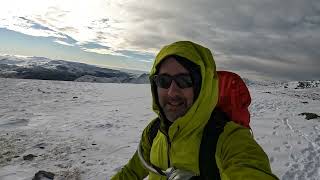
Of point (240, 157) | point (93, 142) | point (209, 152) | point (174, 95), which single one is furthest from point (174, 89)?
point (93, 142)

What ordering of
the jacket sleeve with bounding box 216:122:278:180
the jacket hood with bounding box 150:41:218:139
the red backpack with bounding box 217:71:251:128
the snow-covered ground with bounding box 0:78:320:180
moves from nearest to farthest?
the jacket sleeve with bounding box 216:122:278:180, the jacket hood with bounding box 150:41:218:139, the red backpack with bounding box 217:71:251:128, the snow-covered ground with bounding box 0:78:320:180

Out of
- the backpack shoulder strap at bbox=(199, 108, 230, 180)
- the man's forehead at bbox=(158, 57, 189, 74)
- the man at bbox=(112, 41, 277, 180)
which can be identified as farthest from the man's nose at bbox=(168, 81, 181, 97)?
the backpack shoulder strap at bbox=(199, 108, 230, 180)

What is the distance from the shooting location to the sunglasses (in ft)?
8.43

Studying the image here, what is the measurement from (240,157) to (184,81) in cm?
76

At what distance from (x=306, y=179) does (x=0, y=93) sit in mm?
26050

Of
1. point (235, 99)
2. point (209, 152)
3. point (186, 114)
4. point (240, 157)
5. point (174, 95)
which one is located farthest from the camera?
point (235, 99)

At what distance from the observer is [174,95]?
2.62m

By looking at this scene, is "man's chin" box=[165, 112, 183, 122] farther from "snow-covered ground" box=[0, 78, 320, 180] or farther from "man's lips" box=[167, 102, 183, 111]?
"snow-covered ground" box=[0, 78, 320, 180]

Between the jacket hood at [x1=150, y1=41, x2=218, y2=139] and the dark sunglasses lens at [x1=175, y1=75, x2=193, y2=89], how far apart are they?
0.11 m

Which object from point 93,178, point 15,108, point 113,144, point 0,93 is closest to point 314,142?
point 113,144

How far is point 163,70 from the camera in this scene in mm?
2691

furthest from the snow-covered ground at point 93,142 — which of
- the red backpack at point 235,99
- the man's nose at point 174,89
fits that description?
the man's nose at point 174,89

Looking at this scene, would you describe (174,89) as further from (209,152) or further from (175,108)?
(209,152)

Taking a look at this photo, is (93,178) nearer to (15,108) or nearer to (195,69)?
(195,69)
